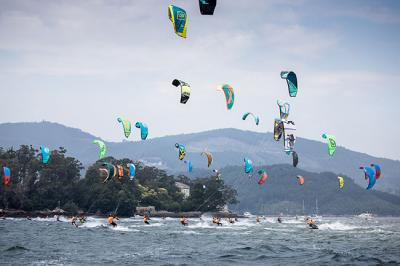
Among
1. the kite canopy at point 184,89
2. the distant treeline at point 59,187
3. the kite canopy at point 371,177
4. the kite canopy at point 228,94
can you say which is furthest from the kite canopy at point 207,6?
the distant treeline at point 59,187

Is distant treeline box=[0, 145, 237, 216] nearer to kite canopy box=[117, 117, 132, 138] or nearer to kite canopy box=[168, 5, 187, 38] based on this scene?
kite canopy box=[117, 117, 132, 138]

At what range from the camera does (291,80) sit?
4812cm

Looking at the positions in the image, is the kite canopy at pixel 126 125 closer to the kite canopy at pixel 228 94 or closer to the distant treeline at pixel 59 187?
the kite canopy at pixel 228 94

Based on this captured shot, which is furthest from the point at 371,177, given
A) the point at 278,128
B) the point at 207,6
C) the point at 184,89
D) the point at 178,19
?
the point at 207,6

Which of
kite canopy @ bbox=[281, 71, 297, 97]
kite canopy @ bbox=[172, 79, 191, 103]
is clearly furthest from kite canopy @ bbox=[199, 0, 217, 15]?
kite canopy @ bbox=[281, 71, 297, 97]

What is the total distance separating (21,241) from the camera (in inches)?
1953

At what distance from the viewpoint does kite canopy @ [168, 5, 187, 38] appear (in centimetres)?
3478

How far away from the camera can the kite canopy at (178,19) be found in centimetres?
3478

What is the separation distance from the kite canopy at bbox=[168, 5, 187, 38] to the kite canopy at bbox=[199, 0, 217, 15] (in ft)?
46.5

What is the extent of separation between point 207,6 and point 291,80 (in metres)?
29.4

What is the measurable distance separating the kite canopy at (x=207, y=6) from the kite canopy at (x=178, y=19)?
46.5ft

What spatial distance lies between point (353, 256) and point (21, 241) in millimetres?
→ 26969

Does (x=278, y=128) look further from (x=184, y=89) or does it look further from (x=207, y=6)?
(x=207, y=6)

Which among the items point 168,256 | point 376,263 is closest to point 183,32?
point 168,256
